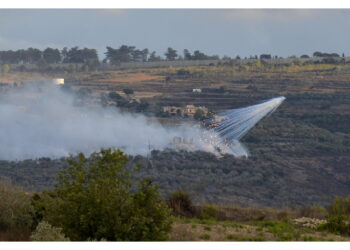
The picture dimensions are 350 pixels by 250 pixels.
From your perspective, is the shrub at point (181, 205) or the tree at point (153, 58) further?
the tree at point (153, 58)

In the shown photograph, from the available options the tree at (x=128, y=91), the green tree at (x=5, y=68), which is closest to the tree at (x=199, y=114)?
the tree at (x=128, y=91)

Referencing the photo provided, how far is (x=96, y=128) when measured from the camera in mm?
35156

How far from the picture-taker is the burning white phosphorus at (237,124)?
3419 centimetres

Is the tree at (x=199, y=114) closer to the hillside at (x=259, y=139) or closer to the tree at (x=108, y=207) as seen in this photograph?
the hillside at (x=259, y=139)

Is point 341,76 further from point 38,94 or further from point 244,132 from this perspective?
point 38,94

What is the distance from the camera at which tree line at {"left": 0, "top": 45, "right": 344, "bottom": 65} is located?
143ft

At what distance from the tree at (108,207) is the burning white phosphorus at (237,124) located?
23616 millimetres

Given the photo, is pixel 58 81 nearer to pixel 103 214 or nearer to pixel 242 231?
pixel 242 231

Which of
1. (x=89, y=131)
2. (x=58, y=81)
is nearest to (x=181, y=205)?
(x=89, y=131)

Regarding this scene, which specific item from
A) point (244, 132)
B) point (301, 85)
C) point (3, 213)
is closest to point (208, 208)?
point (3, 213)

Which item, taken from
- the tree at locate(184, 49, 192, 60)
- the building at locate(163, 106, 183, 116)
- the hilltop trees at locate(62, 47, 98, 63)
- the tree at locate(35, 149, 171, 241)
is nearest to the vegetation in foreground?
the tree at locate(35, 149, 171, 241)

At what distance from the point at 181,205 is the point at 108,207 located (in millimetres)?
6173

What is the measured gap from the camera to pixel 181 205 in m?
15.3

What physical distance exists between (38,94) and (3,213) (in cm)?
3055
